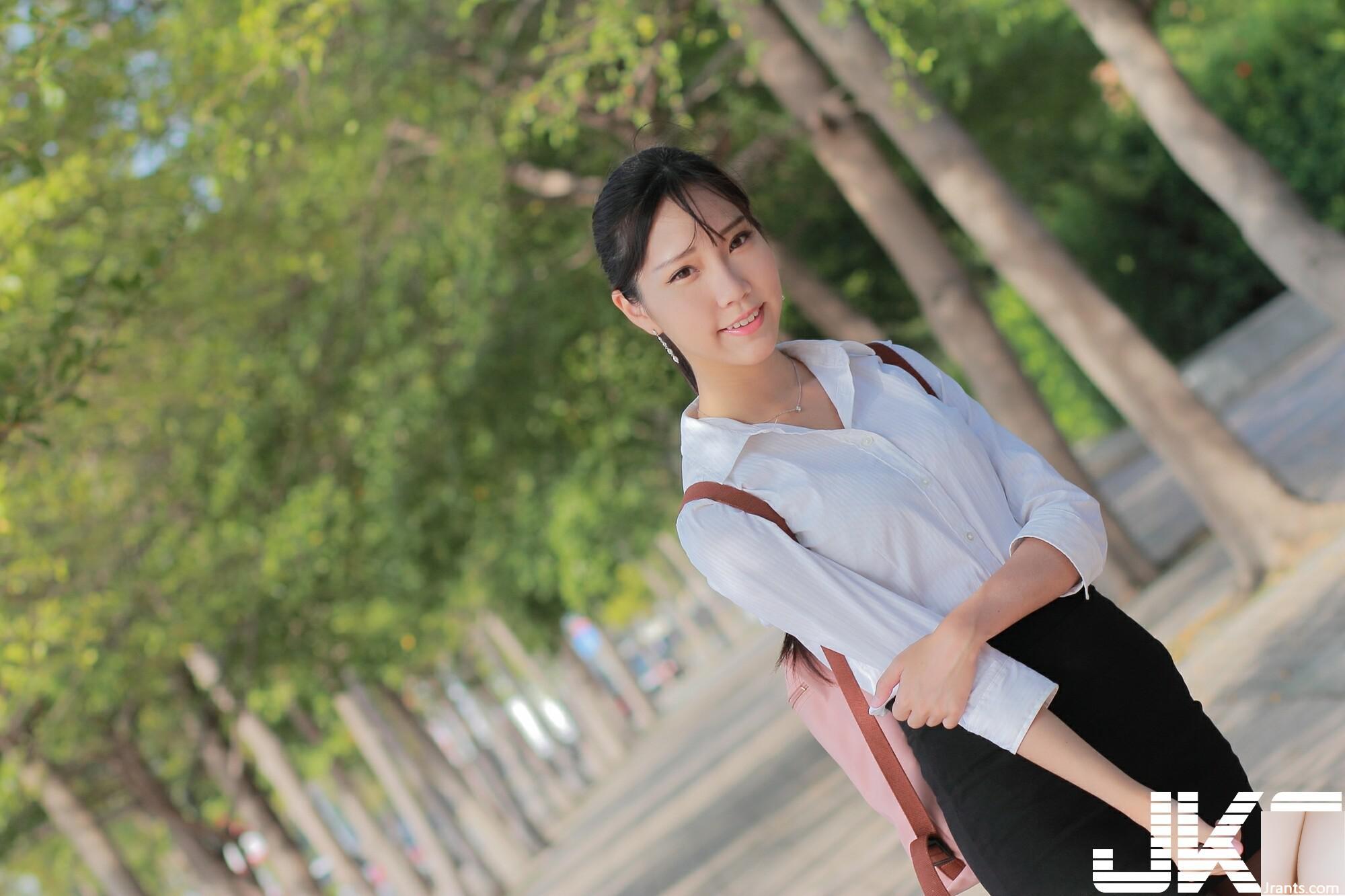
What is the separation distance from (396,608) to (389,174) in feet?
20.0

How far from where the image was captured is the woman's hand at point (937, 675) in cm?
236

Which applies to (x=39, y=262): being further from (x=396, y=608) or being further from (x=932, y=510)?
(x=932, y=510)

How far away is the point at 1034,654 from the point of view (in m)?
2.52

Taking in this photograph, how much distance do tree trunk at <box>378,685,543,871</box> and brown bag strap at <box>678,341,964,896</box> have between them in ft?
67.4

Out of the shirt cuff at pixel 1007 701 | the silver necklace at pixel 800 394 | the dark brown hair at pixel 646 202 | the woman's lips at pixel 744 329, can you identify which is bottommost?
the shirt cuff at pixel 1007 701

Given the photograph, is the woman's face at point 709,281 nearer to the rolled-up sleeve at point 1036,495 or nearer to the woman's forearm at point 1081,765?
the rolled-up sleeve at point 1036,495

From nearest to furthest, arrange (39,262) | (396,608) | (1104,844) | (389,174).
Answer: (1104,844), (39,262), (389,174), (396,608)

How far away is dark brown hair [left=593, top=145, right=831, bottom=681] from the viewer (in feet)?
8.91

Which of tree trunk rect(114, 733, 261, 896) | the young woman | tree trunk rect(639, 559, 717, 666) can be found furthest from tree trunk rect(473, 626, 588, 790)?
the young woman

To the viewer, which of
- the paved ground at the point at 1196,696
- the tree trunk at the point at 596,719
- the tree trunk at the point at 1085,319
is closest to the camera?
the paved ground at the point at 1196,696

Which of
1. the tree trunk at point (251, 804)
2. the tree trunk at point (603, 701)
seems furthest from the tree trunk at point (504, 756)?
the tree trunk at point (251, 804)

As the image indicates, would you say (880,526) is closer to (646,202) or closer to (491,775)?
(646,202)

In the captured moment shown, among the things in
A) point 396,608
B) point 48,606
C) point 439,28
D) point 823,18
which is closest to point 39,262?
point 48,606

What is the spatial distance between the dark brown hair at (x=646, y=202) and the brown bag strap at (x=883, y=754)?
17 centimetres
